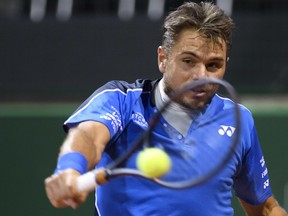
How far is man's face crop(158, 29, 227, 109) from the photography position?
11.0 feet

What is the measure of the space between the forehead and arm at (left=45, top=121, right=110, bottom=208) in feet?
1.66

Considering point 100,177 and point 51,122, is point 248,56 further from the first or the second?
point 100,177

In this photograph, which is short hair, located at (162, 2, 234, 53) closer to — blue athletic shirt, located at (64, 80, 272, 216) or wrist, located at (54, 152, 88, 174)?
blue athletic shirt, located at (64, 80, 272, 216)

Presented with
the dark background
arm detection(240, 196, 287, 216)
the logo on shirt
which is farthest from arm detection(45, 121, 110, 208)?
the dark background

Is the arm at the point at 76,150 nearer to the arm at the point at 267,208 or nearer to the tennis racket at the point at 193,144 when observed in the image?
the tennis racket at the point at 193,144

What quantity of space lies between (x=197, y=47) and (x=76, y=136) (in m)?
0.66

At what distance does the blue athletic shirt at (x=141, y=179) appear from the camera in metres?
3.30

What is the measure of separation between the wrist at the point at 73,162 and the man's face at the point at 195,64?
1.82 ft

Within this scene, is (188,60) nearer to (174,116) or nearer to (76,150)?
(174,116)

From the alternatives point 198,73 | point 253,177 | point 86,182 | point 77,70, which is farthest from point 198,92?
point 77,70

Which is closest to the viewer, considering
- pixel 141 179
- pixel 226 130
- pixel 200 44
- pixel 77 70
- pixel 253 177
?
pixel 141 179

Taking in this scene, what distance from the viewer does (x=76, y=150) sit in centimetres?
303

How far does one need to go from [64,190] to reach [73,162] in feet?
0.70

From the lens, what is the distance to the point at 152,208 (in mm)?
3293
